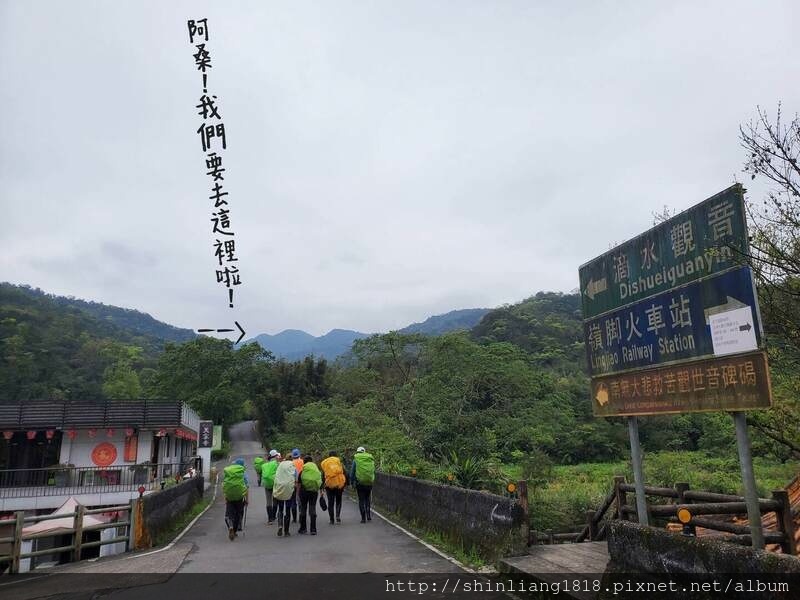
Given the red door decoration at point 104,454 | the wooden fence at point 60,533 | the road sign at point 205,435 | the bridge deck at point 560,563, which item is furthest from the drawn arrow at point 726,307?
the road sign at point 205,435

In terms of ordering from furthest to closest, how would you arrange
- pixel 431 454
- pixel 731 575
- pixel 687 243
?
pixel 431 454 < pixel 687 243 < pixel 731 575

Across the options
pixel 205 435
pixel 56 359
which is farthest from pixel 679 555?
pixel 56 359

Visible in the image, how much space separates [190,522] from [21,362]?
6597 centimetres

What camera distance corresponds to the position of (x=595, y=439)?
4638cm

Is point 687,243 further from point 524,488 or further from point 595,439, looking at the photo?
point 595,439

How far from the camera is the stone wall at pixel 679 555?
10.8 feet

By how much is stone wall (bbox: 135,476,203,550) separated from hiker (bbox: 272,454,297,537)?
2400 millimetres

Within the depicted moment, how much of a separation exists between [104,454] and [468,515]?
26.8 meters

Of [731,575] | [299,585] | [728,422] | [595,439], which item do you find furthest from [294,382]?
[731,575]

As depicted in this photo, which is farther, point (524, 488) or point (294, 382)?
point (294, 382)

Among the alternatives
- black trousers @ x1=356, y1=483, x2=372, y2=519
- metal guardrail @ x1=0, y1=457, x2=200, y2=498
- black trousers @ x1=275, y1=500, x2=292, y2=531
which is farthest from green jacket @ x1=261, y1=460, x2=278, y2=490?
metal guardrail @ x1=0, y1=457, x2=200, y2=498

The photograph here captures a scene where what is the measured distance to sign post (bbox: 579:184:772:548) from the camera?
3.82 metres

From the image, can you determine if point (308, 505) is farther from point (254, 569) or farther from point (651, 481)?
point (651, 481)

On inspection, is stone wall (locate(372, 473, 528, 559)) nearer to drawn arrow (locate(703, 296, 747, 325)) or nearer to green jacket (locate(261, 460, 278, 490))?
green jacket (locate(261, 460, 278, 490))
